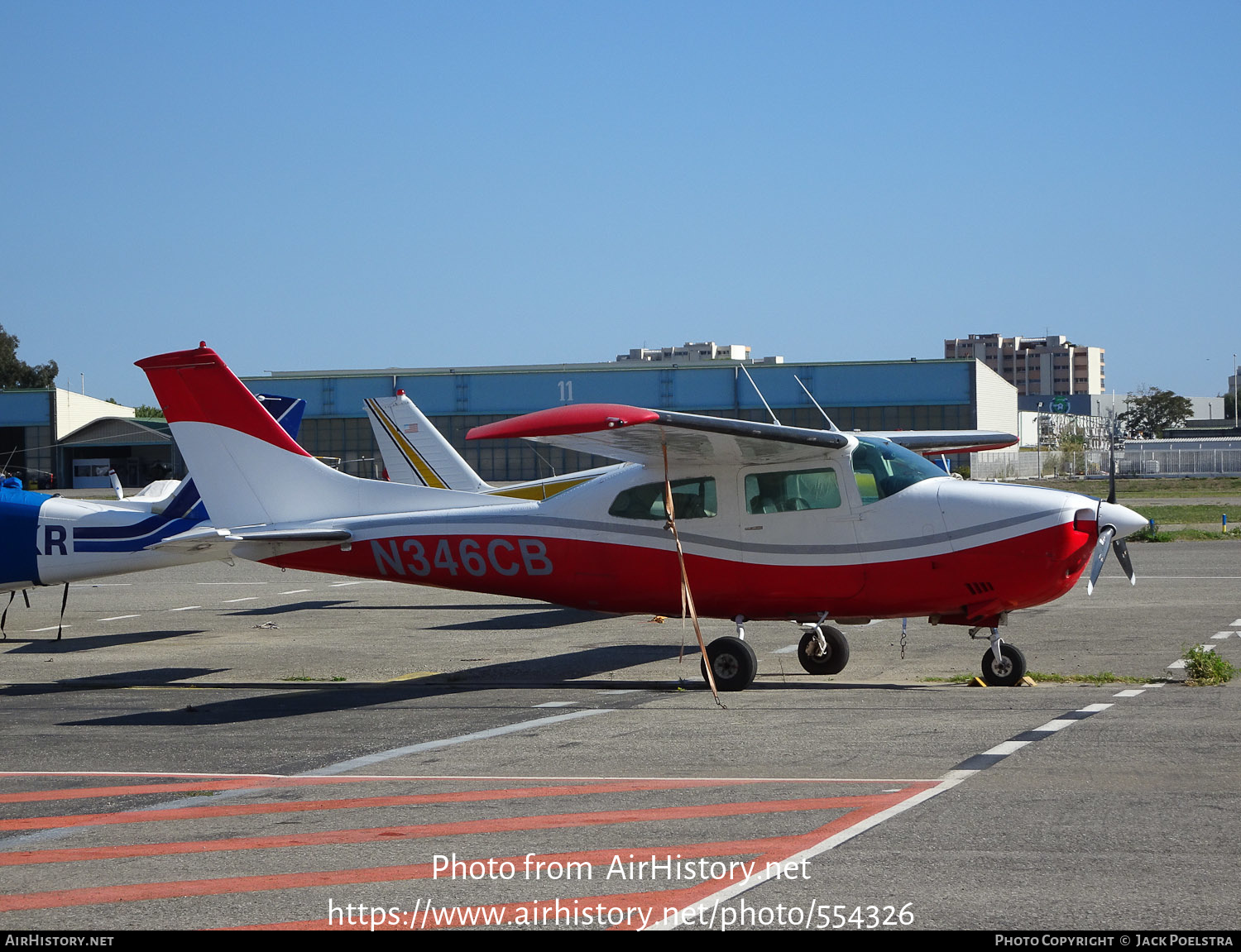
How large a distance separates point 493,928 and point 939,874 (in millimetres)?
1789

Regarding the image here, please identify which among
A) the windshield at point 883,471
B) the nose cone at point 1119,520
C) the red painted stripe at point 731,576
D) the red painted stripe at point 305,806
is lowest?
the red painted stripe at point 305,806

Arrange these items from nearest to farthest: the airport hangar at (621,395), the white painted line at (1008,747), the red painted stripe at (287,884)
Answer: the red painted stripe at (287,884) < the white painted line at (1008,747) < the airport hangar at (621,395)

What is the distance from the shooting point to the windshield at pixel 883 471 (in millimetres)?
11516

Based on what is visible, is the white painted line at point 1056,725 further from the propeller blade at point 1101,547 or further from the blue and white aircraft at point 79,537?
the blue and white aircraft at point 79,537

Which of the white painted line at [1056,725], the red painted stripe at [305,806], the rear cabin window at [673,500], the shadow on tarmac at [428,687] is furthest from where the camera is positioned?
the rear cabin window at [673,500]

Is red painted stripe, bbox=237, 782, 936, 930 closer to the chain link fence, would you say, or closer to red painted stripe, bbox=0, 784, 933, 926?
red painted stripe, bbox=0, 784, 933, 926

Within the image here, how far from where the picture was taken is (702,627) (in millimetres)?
15930

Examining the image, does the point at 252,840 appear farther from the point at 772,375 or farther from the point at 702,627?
the point at 772,375

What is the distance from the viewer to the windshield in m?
11.5

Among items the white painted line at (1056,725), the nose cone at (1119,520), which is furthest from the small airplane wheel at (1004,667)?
the white painted line at (1056,725)

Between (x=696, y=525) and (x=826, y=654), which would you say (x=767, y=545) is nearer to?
(x=696, y=525)

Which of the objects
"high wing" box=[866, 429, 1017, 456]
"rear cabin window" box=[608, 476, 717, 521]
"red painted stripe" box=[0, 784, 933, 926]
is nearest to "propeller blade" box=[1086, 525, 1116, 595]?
"rear cabin window" box=[608, 476, 717, 521]

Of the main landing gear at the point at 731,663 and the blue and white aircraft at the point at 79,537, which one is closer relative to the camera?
the main landing gear at the point at 731,663

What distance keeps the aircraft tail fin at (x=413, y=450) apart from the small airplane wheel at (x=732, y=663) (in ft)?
37.5
